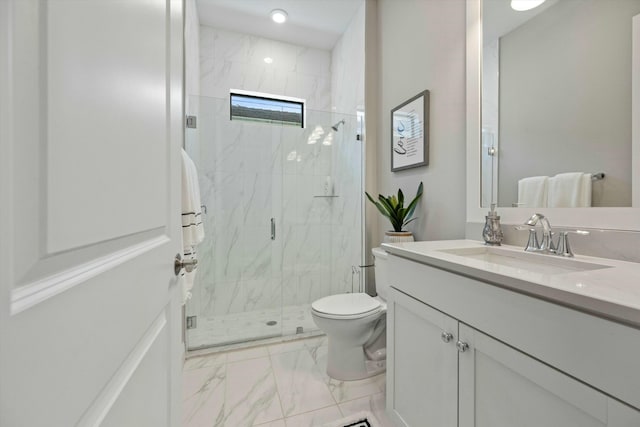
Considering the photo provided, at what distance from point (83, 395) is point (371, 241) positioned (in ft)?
7.18

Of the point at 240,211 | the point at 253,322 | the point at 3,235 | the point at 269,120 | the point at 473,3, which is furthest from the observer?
the point at 269,120

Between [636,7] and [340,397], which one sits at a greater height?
[636,7]

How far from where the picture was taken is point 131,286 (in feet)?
1.60

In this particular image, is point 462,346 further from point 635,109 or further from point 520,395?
point 635,109

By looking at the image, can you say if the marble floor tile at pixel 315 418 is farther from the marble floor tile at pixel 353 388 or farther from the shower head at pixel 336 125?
the shower head at pixel 336 125

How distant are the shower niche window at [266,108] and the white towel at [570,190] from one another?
2150 mm

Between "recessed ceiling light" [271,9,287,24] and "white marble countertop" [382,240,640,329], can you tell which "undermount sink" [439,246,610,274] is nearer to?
"white marble countertop" [382,240,640,329]

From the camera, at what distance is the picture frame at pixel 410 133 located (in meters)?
1.76

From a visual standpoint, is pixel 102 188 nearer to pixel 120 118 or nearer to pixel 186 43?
pixel 120 118

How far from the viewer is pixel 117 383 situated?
1.45ft

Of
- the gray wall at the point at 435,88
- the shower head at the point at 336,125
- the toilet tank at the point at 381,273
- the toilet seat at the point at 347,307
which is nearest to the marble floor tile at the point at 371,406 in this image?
the toilet seat at the point at 347,307

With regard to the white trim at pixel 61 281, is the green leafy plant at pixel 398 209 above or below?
above

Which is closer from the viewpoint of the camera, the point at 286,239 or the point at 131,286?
the point at 131,286

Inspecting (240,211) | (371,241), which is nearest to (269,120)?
(240,211)
